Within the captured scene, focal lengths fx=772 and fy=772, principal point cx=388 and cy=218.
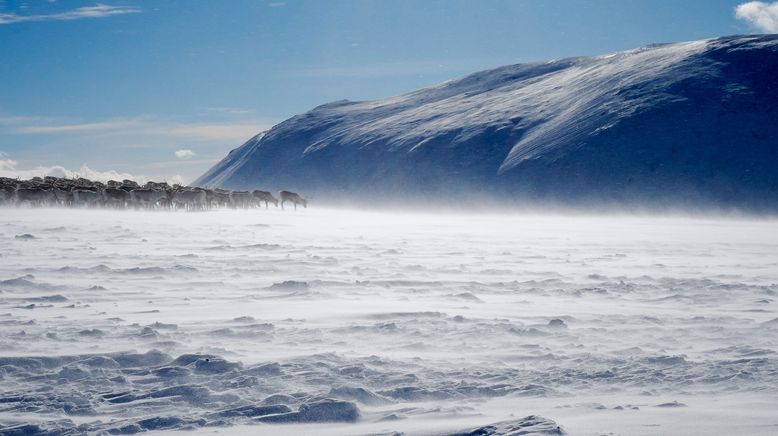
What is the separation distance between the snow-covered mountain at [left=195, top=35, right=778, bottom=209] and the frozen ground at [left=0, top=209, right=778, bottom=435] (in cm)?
10057

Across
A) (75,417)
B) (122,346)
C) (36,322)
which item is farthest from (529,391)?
(36,322)

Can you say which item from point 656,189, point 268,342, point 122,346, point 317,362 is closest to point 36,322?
point 122,346

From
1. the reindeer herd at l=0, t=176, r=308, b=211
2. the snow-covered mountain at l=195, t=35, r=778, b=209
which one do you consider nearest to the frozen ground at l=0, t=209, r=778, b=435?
the reindeer herd at l=0, t=176, r=308, b=211

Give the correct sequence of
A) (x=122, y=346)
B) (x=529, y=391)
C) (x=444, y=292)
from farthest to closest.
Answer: (x=444, y=292)
(x=122, y=346)
(x=529, y=391)

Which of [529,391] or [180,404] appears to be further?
[529,391]

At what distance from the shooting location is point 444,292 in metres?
12.0

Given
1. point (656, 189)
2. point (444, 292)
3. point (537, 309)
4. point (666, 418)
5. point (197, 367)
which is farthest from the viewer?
point (656, 189)

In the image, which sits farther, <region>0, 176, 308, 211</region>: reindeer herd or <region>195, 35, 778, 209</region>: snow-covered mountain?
<region>195, 35, 778, 209</region>: snow-covered mountain

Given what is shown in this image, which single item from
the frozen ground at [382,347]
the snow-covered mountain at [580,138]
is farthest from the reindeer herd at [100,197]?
the snow-covered mountain at [580,138]

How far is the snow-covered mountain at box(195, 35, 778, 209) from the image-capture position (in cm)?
11025

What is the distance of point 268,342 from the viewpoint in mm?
7992

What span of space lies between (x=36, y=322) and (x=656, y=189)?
10956 centimetres

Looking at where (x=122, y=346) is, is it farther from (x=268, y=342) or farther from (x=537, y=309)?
(x=537, y=309)

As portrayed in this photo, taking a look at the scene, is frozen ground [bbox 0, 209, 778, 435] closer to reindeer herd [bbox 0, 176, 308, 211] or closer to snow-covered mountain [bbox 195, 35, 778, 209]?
reindeer herd [bbox 0, 176, 308, 211]
